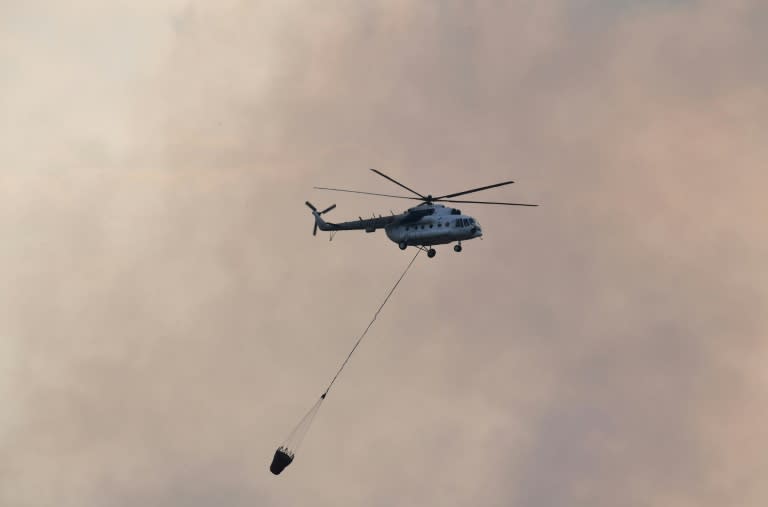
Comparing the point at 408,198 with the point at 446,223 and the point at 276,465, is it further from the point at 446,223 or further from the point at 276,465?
the point at 276,465

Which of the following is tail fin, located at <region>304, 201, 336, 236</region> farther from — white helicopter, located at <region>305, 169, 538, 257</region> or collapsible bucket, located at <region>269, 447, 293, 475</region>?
collapsible bucket, located at <region>269, 447, 293, 475</region>

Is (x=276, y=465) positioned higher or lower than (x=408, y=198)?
lower

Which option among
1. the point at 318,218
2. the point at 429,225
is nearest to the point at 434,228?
the point at 429,225

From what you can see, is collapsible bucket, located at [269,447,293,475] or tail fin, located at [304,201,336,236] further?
tail fin, located at [304,201,336,236]

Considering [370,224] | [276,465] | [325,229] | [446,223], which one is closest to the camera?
[276,465]

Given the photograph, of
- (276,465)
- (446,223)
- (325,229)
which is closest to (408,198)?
(446,223)

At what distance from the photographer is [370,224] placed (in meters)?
124

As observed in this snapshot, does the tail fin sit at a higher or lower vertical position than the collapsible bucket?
higher

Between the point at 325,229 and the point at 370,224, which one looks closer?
the point at 370,224

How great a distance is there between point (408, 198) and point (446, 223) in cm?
575

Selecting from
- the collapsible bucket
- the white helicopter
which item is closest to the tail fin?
the white helicopter

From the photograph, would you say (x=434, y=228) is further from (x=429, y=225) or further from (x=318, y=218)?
(x=318, y=218)

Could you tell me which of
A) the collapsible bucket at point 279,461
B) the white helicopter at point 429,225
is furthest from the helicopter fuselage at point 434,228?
the collapsible bucket at point 279,461

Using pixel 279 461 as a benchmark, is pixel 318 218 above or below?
above
